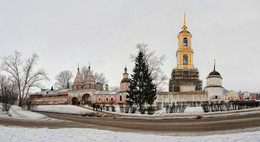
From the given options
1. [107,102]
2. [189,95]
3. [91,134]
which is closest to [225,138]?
[91,134]

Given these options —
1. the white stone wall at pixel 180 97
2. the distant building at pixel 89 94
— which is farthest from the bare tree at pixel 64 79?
the white stone wall at pixel 180 97

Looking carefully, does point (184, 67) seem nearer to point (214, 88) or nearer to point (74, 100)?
point (214, 88)

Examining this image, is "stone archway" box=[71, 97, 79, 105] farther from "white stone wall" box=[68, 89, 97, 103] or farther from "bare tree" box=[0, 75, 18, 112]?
"bare tree" box=[0, 75, 18, 112]

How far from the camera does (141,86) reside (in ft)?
96.1

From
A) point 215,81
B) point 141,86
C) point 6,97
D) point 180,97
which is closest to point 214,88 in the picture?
point 215,81

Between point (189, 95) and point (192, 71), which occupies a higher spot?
point (192, 71)

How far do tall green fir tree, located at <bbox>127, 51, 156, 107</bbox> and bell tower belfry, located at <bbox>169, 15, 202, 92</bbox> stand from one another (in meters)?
25.0

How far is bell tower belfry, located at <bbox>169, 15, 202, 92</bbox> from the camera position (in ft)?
173

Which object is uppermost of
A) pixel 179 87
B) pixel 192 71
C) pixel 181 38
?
pixel 181 38

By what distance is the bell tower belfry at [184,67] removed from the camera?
5266 centimetres

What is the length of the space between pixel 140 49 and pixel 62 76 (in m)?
46.0

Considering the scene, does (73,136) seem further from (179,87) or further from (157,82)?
(179,87)

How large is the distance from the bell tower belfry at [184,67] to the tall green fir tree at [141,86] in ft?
82.1

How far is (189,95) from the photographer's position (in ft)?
121
